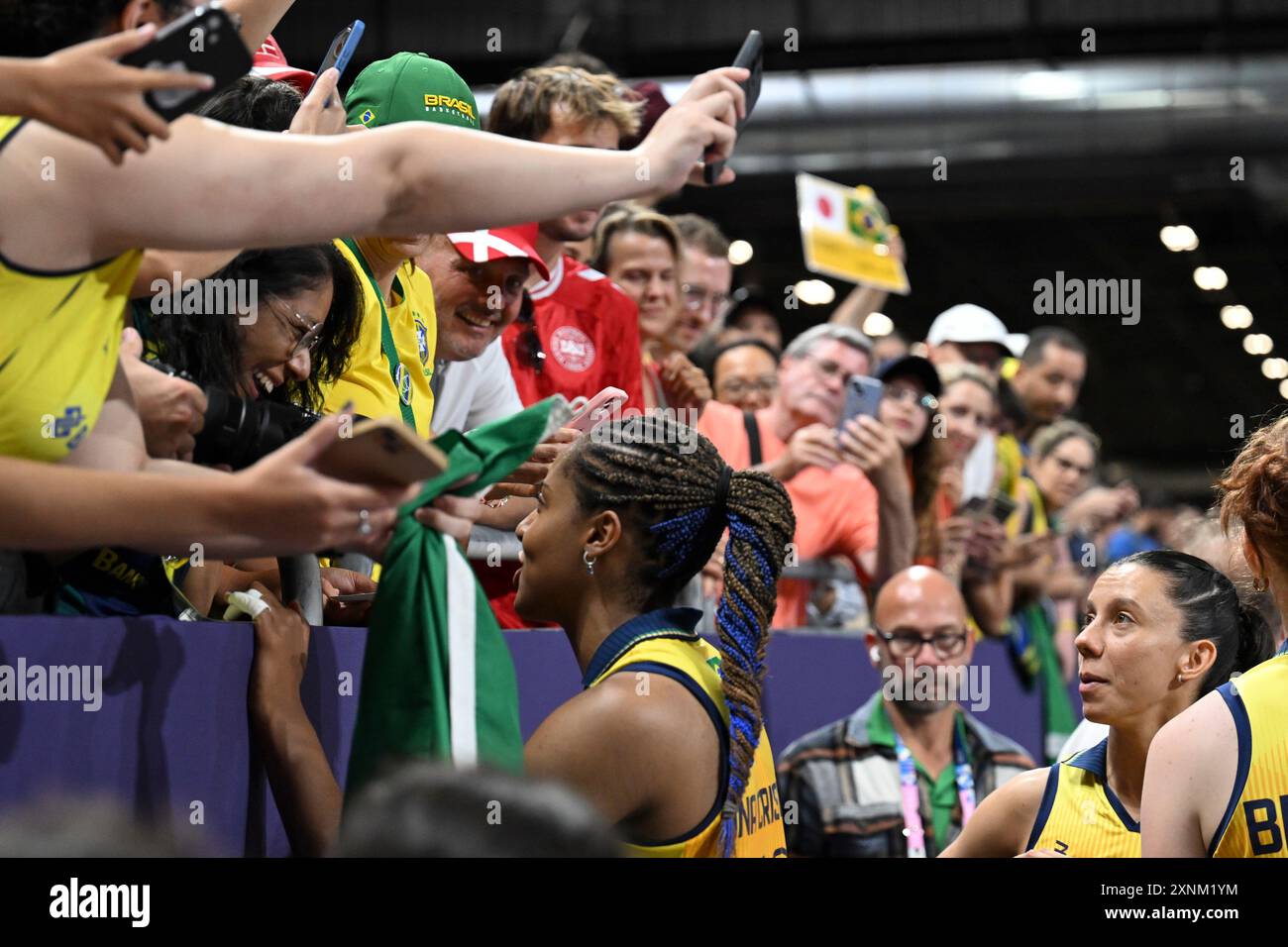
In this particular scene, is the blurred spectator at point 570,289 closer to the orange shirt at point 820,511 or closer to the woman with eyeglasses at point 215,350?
the orange shirt at point 820,511

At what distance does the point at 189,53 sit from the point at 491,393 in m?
2.05

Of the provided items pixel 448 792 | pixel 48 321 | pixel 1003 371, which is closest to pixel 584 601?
pixel 48 321

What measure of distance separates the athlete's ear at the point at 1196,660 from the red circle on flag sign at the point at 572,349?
65.3 inches

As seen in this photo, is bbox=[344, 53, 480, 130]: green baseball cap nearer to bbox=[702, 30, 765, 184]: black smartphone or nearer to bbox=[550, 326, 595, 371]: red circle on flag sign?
bbox=[702, 30, 765, 184]: black smartphone

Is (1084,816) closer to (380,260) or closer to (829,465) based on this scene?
(380,260)

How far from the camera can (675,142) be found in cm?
199

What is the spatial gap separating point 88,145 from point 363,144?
287mm

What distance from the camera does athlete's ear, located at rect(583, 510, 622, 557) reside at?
2551mm

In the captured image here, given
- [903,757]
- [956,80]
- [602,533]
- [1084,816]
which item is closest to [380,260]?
[602,533]

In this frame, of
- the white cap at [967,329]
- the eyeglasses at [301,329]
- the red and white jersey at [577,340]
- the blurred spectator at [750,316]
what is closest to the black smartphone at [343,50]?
the eyeglasses at [301,329]

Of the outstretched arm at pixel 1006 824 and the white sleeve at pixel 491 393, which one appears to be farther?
the white sleeve at pixel 491 393

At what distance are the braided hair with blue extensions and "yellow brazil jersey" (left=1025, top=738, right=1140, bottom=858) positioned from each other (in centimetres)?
58

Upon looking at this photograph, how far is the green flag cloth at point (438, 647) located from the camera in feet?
6.03

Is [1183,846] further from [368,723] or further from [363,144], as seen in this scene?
[363,144]
